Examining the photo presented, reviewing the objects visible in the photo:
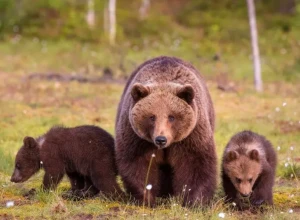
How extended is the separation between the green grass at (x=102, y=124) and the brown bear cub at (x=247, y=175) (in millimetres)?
224

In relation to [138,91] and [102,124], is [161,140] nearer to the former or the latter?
[138,91]

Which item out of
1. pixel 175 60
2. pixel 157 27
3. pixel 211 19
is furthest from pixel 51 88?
pixel 211 19

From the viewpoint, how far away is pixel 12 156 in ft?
38.4

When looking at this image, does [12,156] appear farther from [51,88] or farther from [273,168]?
[51,88]

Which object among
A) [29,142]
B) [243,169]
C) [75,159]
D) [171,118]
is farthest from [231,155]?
[29,142]

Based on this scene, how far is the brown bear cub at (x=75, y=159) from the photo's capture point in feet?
28.9

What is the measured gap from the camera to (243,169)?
842cm

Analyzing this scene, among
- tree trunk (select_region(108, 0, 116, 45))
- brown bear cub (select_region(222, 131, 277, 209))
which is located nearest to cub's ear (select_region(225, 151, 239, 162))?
brown bear cub (select_region(222, 131, 277, 209))

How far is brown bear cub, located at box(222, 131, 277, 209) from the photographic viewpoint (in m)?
8.40

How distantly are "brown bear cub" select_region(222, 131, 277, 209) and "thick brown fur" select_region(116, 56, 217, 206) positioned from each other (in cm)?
30

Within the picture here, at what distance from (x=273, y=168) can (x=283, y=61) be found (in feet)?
72.2

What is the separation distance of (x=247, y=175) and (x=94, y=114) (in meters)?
8.31

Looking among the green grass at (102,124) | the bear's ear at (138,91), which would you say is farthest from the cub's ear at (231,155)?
the bear's ear at (138,91)

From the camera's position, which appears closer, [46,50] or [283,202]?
[283,202]
